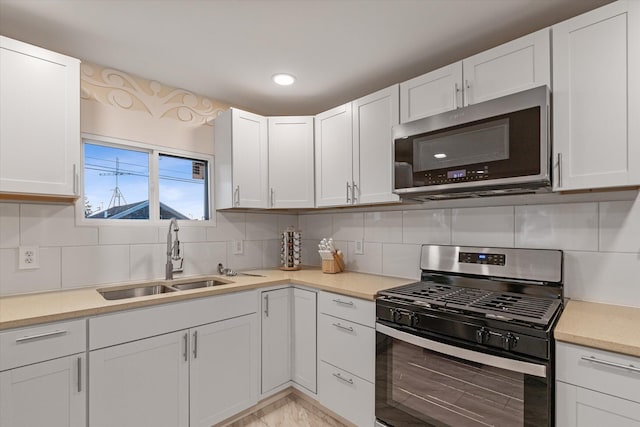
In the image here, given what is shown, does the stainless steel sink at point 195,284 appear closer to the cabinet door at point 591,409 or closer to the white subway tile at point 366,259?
the white subway tile at point 366,259

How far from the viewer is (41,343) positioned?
1.42 meters

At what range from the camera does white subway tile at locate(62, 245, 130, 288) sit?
2.02 metres

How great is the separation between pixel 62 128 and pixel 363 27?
171cm

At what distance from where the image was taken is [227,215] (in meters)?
2.82

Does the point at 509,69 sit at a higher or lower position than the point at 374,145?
higher

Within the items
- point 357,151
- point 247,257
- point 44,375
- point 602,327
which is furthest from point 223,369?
point 602,327

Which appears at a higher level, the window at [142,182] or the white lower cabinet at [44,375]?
the window at [142,182]

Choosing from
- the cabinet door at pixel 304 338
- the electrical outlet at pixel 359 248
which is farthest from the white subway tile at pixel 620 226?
the cabinet door at pixel 304 338

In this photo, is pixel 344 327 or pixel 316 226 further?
pixel 316 226

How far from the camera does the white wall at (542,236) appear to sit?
159 centimetres

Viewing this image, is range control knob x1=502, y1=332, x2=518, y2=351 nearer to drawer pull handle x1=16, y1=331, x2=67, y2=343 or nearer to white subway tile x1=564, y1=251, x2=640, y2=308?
white subway tile x1=564, y1=251, x2=640, y2=308

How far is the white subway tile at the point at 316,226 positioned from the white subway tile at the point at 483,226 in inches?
46.2

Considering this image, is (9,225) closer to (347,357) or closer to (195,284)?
(195,284)

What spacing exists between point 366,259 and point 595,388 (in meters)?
1.66
